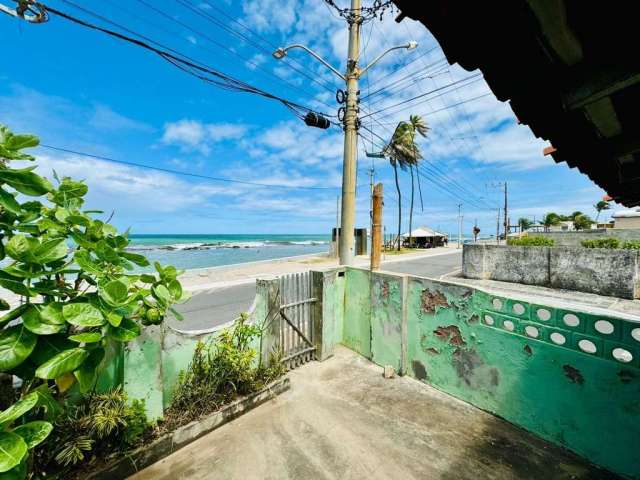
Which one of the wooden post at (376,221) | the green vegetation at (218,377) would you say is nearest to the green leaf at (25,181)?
the green vegetation at (218,377)

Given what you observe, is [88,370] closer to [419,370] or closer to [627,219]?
[419,370]

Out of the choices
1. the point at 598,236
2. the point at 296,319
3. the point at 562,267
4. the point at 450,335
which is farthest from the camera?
the point at 598,236

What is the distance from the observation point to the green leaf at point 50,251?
156 centimetres

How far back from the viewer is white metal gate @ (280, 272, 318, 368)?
446 centimetres

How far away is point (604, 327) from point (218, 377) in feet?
13.2

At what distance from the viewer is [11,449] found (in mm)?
1193

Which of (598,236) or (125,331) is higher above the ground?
(598,236)

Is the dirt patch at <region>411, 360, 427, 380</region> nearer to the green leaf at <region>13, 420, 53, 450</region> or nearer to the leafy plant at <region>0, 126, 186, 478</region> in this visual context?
the leafy plant at <region>0, 126, 186, 478</region>

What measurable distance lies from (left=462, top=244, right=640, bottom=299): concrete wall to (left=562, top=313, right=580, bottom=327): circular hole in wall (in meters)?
9.67

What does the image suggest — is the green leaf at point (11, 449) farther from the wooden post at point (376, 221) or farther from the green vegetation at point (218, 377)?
the wooden post at point (376, 221)

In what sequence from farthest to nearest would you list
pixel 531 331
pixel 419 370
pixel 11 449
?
1. pixel 419 370
2. pixel 531 331
3. pixel 11 449

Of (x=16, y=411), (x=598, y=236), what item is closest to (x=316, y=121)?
(x=16, y=411)

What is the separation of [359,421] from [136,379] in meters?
2.47

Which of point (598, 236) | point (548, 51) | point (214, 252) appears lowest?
point (214, 252)
